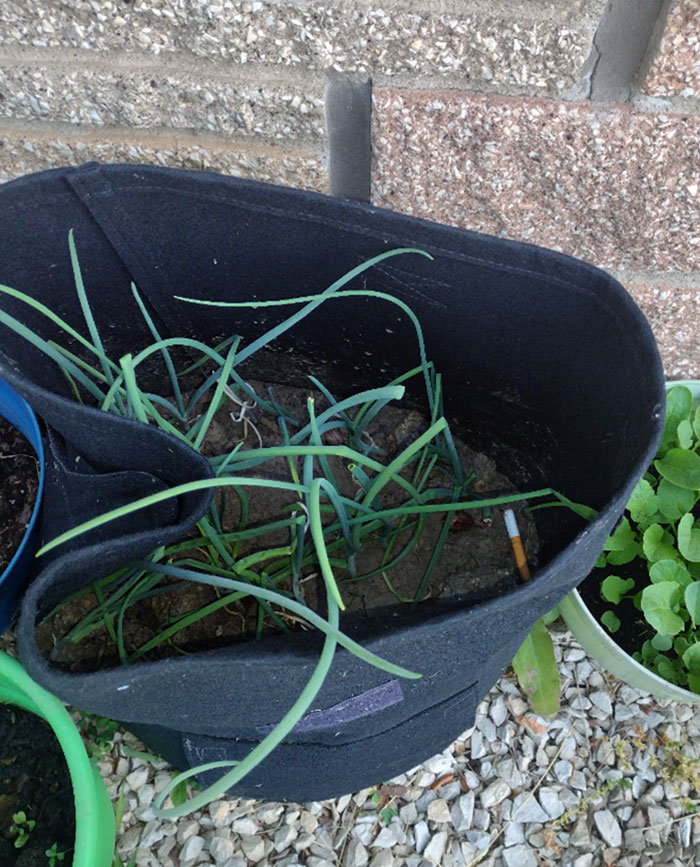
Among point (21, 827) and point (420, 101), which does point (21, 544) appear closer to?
point (21, 827)

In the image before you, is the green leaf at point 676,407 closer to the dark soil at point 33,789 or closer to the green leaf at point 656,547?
the green leaf at point 656,547

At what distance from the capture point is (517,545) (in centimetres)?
69

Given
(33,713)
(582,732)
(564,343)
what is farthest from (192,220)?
(582,732)

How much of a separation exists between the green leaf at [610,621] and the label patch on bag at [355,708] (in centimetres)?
34

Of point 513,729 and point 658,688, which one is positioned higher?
point 658,688

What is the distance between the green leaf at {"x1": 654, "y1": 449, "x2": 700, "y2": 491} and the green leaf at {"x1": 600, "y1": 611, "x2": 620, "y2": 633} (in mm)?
158

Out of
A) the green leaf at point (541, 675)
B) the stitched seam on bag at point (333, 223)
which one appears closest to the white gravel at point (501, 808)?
the green leaf at point (541, 675)

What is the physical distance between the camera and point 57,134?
2.15ft

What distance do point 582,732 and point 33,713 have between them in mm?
606

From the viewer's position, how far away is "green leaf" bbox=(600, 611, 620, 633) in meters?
0.76

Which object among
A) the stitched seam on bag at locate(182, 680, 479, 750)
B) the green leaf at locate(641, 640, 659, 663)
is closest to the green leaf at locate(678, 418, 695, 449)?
the green leaf at locate(641, 640, 659, 663)

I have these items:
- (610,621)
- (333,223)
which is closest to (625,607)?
(610,621)

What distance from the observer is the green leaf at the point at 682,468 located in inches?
27.5

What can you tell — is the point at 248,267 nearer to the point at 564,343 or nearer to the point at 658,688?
the point at 564,343
